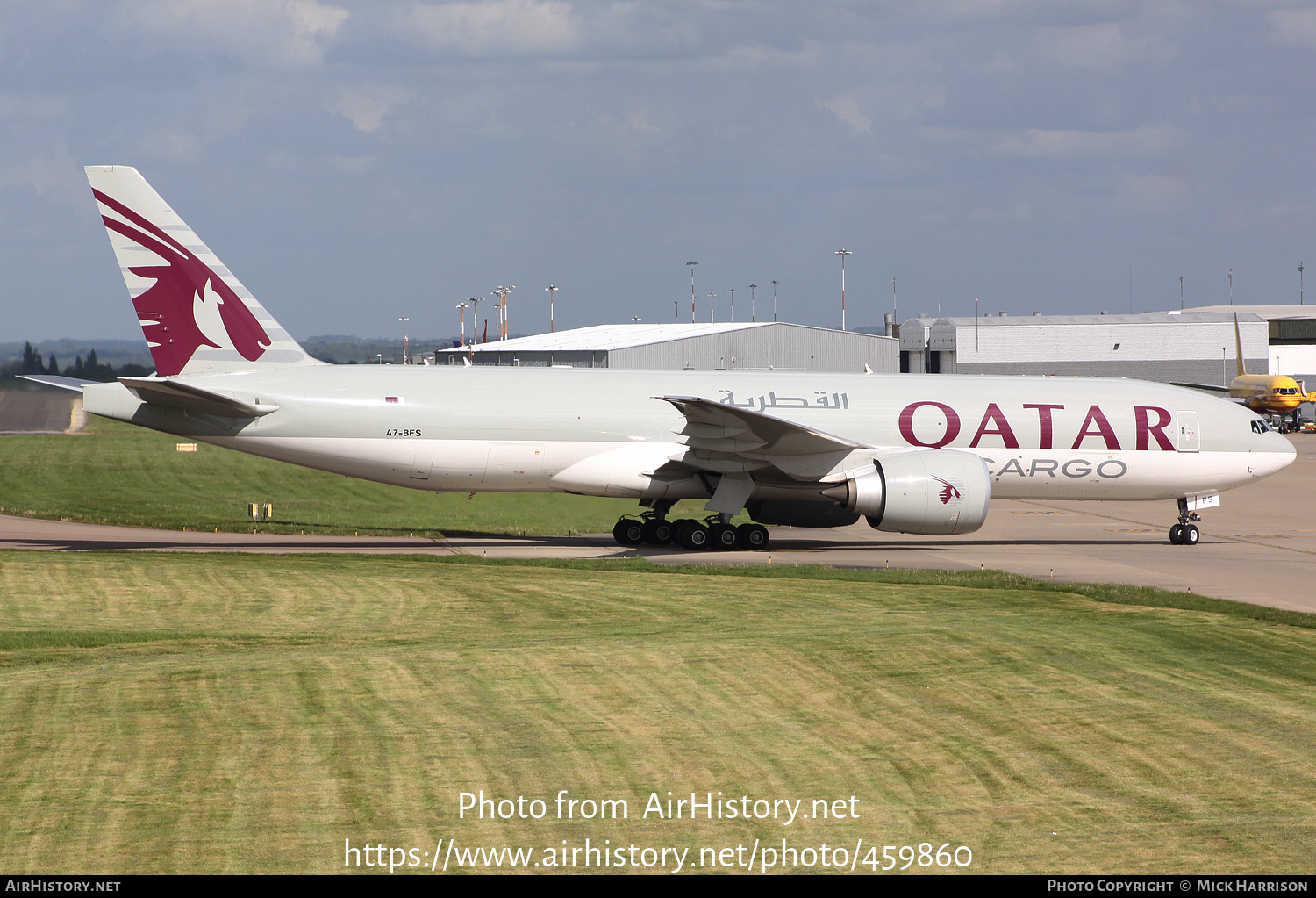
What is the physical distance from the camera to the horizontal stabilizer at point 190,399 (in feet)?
76.0

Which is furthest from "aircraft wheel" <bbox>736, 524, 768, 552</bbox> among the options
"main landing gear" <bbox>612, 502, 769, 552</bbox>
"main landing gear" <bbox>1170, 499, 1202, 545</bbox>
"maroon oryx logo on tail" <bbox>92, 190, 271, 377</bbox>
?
"maroon oryx logo on tail" <bbox>92, 190, 271, 377</bbox>

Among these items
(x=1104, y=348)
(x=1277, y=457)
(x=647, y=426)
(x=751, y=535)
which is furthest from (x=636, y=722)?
(x=1104, y=348)

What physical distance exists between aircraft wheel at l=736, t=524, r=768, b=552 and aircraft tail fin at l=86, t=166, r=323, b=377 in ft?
33.1

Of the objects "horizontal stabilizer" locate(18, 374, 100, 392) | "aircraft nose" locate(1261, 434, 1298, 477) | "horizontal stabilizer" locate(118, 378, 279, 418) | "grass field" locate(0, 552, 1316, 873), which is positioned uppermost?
"horizontal stabilizer" locate(18, 374, 100, 392)

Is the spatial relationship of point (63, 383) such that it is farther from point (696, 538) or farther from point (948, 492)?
point (948, 492)

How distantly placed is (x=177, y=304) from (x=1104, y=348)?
249 feet

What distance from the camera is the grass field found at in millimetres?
7965

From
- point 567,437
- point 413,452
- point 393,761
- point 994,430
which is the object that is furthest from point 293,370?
point 393,761

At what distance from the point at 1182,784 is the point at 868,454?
668 inches

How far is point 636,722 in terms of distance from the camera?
10680mm

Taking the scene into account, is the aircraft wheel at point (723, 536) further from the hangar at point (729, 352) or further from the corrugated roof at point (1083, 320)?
the corrugated roof at point (1083, 320)

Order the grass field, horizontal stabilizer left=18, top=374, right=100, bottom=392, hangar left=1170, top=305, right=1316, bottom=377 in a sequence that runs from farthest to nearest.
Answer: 1. hangar left=1170, top=305, right=1316, bottom=377
2. horizontal stabilizer left=18, top=374, right=100, bottom=392
3. the grass field

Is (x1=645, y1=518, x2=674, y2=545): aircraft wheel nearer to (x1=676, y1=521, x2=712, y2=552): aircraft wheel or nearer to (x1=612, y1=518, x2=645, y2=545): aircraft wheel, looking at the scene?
(x1=612, y1=518, x2=645, y2=545): aircraft wheel

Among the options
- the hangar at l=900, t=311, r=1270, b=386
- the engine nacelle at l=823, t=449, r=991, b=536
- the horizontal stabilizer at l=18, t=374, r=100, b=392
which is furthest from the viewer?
Result: the hangar at l=900, t=311, r=1270, b=386
